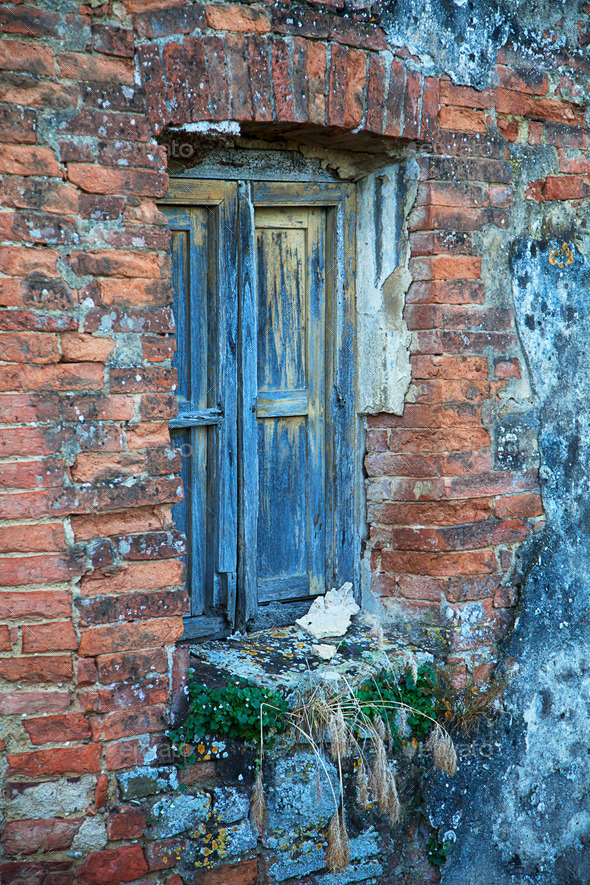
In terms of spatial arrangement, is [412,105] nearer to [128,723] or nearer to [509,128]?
[509,128]

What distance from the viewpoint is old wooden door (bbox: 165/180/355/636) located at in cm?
282

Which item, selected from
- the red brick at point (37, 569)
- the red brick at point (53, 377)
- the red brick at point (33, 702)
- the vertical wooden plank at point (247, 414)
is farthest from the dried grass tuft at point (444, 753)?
the red brick at point (53, 377)

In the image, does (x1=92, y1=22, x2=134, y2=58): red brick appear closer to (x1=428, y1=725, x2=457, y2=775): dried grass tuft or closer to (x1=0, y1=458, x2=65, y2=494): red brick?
(x1=0, y1=458, x2=65, y2=494): red brick

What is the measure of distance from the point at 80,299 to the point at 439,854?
2.43 meters

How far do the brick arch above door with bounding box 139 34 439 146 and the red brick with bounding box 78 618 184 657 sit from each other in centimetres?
159

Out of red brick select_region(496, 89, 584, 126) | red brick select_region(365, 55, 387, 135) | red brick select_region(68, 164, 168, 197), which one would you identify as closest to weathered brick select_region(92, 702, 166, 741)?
red brick select_region(68, 164, 168, 197)

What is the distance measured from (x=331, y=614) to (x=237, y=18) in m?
2.21

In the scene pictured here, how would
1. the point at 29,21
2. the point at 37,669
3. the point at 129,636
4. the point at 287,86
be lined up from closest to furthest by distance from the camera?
the point at 29,21 < the point at 37,669 < the point at 129,636 < the point at 287,86

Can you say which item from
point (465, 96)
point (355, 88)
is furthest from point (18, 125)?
point (465, 96)

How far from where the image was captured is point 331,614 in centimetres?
304

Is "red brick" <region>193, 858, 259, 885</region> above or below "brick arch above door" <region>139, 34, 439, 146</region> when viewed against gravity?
below

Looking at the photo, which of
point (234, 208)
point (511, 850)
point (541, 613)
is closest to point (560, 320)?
point (541, 613)

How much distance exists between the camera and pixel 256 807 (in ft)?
8.14

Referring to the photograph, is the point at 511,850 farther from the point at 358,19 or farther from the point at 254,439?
the point at 358,19
